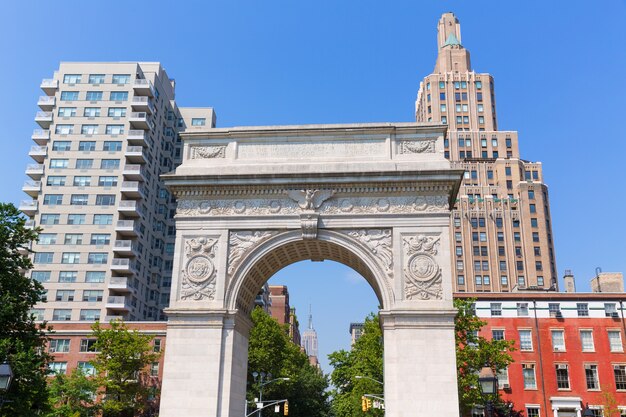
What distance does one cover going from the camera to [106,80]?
7481cm

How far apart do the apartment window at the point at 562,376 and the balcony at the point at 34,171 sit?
60.4 meters

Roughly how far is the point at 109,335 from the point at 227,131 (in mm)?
26023

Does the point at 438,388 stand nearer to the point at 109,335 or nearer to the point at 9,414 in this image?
the point at 9,414

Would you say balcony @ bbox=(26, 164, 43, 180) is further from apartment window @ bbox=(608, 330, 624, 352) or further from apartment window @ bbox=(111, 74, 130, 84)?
apartment window @ bbox=(608, 330, 624, 352)

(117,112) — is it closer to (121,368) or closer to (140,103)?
(140,103)

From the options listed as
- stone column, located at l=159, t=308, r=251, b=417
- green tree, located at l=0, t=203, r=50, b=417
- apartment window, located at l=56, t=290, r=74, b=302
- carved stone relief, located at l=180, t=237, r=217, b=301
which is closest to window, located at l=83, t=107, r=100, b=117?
apartment window, located at l=56, t=290, r=74, b=302

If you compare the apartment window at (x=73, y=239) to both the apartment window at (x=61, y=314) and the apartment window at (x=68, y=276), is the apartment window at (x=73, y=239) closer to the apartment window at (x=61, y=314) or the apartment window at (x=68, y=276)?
the apartment window at (x=68, y=276)

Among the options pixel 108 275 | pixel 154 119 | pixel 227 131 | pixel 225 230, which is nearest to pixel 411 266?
pixel 225 230

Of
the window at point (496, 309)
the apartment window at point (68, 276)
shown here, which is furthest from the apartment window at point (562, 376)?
the apartment window at point (68, 276)

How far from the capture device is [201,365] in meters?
25.4

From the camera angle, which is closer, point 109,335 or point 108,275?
point 109,335

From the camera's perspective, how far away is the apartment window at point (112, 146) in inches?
2862

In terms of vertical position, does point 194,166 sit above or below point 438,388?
above

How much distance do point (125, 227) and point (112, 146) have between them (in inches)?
434
